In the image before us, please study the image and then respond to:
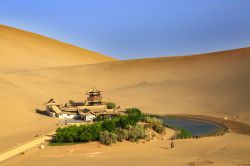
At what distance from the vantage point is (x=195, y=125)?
140ft

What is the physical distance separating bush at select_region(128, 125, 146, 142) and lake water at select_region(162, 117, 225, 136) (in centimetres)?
563

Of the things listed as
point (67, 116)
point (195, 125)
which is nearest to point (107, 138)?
point (195, 125)

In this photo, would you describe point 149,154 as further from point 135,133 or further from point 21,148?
point 21,148

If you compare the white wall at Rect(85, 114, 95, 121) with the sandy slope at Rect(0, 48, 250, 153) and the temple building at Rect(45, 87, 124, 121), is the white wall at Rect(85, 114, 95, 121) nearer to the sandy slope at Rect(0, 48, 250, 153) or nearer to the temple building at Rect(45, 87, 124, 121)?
the temple building at Rect(45, 87, 124, 121)

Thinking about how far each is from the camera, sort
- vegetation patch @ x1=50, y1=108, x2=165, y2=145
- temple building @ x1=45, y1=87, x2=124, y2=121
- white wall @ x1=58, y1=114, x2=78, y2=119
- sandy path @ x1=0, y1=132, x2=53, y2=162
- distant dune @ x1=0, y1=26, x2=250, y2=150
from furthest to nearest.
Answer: white wall @ x1=58, y1=114, x2=78, y2=119, distant dune @ x1=0, y1=26, x2=250, y2=150, temple building @ x1=45, y1=87, x2=124, y2=121, vegetation patch @ x1=50, y1=108, x2=165, y2=145, sandy path @ x1=0, y1=132, x2=53, y2=162

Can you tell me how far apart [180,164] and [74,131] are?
10710mm

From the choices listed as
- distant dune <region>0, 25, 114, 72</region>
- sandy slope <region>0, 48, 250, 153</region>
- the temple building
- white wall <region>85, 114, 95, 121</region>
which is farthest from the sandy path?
distant dune <region>0, 25, 114, 72</region>

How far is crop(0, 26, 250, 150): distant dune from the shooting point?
149 feet

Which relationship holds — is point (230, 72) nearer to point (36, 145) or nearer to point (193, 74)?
point (193, 74)

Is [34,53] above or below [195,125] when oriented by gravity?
above

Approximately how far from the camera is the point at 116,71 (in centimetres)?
8944

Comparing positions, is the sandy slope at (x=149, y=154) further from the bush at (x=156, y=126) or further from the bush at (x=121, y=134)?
the bush at (x=156, y=126)

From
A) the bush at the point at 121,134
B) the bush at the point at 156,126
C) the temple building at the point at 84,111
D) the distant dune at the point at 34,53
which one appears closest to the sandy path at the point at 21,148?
the bush at the point at 121,134

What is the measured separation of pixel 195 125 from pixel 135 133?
12.0 meters
